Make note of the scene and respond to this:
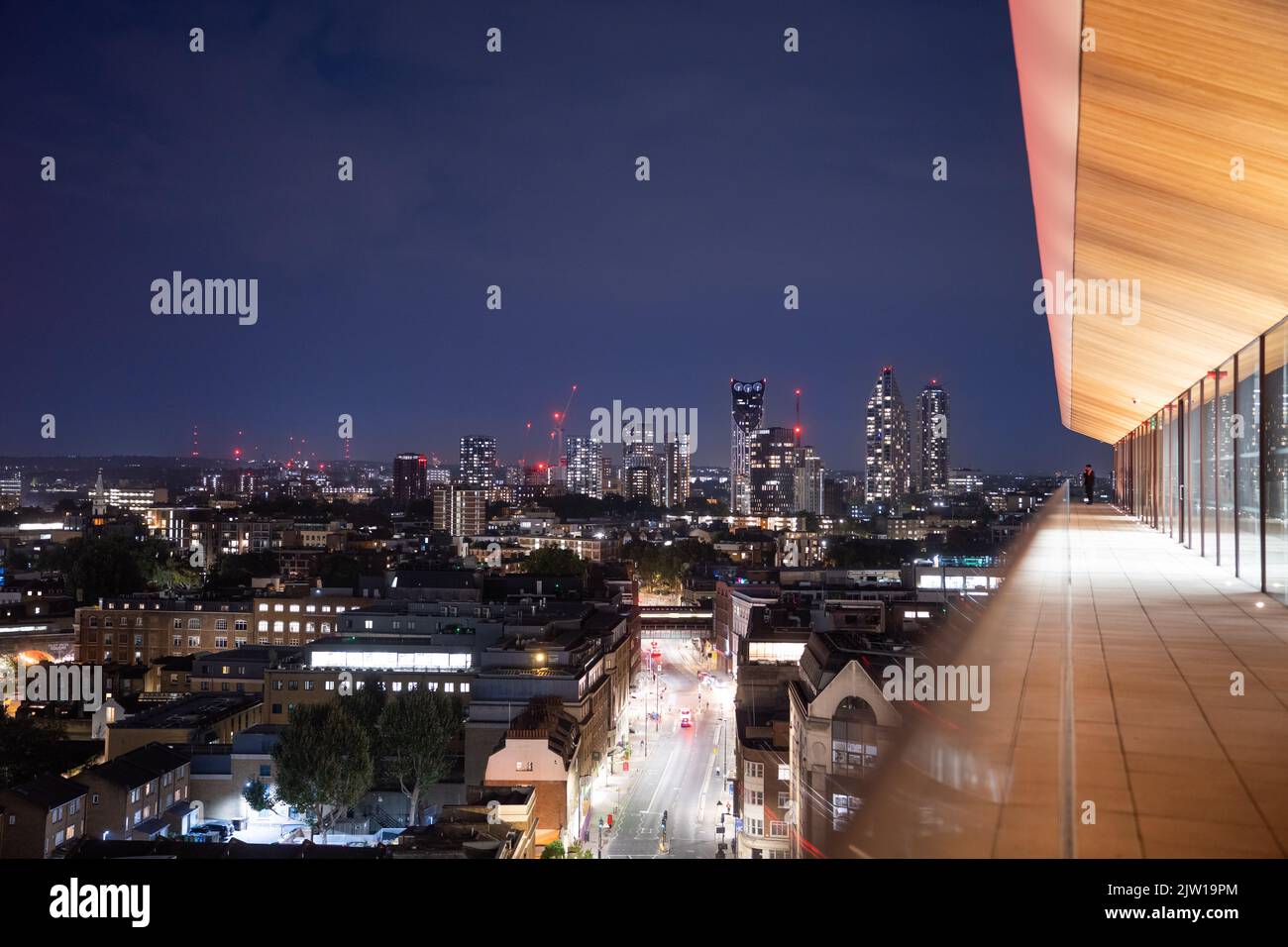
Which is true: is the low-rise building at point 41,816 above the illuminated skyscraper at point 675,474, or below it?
below

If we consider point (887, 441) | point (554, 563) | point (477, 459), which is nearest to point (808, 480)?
point (887, 441)

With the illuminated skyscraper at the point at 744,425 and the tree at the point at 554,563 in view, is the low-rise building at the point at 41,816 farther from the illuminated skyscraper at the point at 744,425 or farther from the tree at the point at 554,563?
the illuminated skyscraper at the point at 744,425

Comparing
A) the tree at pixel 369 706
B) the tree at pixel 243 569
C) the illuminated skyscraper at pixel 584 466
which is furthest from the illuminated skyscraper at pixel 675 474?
the tree at pixel 369 706

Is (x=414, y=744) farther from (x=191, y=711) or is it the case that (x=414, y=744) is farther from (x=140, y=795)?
(x=191, y=711)

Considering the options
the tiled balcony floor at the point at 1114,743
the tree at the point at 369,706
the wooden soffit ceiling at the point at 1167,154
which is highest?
the wooden soffit ceiling at the point at 1167,154

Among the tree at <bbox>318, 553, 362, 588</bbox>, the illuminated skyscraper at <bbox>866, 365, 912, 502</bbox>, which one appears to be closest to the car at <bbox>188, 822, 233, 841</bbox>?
the tree at <bbox>318, 553, 362, 588</bbox>

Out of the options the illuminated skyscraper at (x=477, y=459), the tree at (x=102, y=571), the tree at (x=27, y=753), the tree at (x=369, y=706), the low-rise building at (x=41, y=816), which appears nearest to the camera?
the low-rise building at (x=41, y=816)

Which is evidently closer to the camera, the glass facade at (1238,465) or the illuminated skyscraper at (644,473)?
the glass facade at (1238,465)

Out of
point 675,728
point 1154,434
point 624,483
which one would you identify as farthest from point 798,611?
point 624,483
